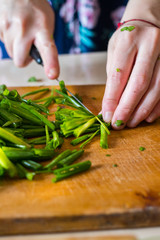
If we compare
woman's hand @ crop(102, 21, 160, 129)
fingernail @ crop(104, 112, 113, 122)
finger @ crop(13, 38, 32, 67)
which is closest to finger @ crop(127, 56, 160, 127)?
woman's hand @ crop(102, 21, 160, 129)

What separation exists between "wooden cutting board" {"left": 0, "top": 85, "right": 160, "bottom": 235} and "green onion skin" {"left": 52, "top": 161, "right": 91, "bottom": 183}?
0.02 meters

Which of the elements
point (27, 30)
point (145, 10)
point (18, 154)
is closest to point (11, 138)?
point (18, 154)

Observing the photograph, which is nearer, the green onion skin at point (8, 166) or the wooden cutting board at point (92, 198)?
the wooden cutting board at point (92, 198)

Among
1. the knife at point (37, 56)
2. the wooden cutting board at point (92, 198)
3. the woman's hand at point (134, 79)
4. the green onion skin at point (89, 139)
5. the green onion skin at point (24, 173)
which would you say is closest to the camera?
the wooden cutting board at point (92, 198)

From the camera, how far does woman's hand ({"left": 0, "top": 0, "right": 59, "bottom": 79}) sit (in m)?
2.19

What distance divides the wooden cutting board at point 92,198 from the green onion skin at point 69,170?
0.02 m

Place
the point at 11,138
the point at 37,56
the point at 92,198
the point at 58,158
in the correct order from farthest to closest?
the point at 37,56 → the point at 11,138 → the point at 58,158 → the point at 92,198

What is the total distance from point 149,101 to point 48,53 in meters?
0.79

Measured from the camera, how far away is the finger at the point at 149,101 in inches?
76.3

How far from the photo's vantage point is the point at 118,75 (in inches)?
76.3

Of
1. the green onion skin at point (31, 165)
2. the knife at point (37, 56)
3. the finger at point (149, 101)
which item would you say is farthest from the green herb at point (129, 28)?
the green onion skin at point (31, 165)

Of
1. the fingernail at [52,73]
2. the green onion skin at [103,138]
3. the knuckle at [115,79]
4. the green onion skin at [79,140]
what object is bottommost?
the green onion skin at [79,140]

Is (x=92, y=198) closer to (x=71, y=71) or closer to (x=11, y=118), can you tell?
(x=11, y=118)

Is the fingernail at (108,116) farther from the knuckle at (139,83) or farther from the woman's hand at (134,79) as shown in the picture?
the knuckle at (139,83)
